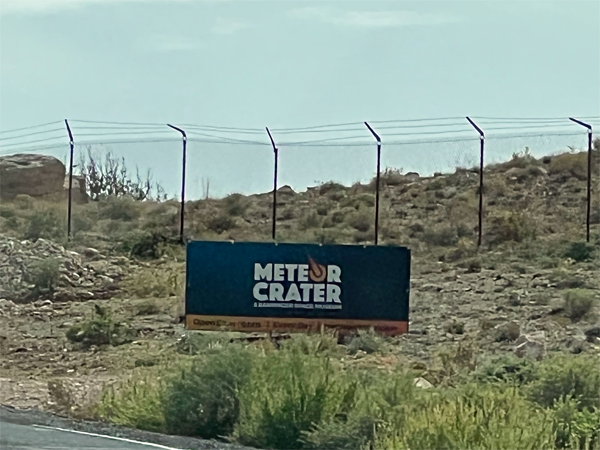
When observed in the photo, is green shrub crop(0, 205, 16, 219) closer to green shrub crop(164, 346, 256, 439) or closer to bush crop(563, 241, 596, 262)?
bush crop(563, 241, 596, 262)

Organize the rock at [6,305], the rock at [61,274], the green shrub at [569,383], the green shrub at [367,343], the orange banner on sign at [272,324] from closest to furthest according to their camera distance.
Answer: the green shrub at [569,383] < the green shrub at [367,343] < the orange banner on sign at [272,324] < the rock at [6,305] < the rock at [61,274]

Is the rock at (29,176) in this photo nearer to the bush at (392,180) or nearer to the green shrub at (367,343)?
the bush at (392,180)

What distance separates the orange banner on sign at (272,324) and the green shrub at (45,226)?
55.9 ft

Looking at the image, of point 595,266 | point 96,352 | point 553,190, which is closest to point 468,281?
point 595,266

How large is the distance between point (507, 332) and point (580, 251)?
390 inches

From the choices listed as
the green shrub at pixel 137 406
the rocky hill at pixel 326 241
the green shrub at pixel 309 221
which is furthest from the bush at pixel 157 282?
the green shrub at pixel 137 406

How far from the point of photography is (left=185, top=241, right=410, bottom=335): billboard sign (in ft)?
84.7

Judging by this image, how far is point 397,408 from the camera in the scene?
14.9 meters

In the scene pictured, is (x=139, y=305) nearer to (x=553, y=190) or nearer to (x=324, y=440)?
(x=324, y=440)

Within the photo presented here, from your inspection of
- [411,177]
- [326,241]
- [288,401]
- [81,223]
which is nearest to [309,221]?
[326,241]

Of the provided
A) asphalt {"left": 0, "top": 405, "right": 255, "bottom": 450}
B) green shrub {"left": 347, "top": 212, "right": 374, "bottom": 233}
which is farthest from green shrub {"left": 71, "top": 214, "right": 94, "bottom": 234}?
asphalt {"left": 0, "top": 405, "right": 255, "bottom": 450}

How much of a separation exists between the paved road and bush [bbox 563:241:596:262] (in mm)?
22549

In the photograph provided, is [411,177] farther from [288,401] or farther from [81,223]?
[288,401]

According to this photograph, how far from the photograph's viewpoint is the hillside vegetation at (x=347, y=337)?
1509cm
